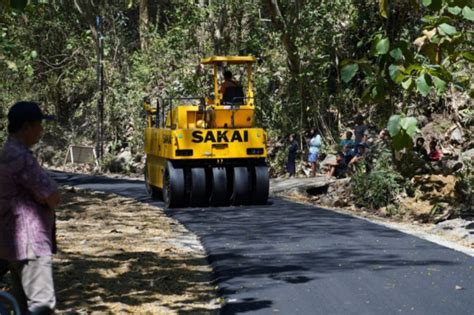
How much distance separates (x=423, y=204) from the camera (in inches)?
675

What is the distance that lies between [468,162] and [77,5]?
64.1 ft

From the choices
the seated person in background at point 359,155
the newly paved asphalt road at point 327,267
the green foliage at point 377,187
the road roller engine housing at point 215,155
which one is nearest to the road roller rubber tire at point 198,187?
the road roller engine housing at point 215,155

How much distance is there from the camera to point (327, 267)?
9.70m

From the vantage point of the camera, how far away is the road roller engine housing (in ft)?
54.0

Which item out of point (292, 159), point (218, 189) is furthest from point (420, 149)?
point (218, 189)

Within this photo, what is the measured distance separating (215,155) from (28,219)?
37.2 ft

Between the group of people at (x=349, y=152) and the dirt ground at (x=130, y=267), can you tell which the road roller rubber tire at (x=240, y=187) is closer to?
the dirt ground at (x=130, y=267)

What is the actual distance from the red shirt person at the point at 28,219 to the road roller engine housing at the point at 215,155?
11.0 meters

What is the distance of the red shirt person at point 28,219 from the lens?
17.1 feet

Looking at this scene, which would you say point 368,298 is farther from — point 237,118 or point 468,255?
point 237,118

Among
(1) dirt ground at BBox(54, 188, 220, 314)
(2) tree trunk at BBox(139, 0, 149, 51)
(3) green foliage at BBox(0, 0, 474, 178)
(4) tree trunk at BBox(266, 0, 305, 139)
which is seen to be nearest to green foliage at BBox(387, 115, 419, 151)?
(1) dirt ground at BBox(54, 188, 220, 314)

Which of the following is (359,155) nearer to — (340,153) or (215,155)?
(340,153)

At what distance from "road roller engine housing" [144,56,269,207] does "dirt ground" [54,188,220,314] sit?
44.6 inches

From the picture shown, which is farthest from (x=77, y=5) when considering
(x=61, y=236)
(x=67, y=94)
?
(x=61, y=236)
